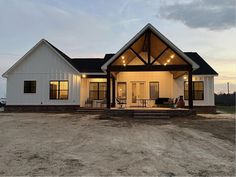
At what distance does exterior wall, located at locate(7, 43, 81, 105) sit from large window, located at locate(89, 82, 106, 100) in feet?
5.47

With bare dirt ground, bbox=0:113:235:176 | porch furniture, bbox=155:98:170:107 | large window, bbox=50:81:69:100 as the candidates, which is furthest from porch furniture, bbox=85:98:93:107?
bare dirt ground, bbox=0:113:235:176

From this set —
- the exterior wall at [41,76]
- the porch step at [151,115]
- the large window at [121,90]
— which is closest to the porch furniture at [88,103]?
the exterior wall at [41,76]

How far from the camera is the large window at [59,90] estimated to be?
751 inches

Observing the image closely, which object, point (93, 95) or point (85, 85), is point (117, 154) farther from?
point (85, 85)

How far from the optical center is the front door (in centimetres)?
1975

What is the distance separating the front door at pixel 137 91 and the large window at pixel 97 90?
252cm

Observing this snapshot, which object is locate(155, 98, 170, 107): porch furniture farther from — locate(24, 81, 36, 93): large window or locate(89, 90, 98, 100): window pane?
locate(24, 81, 36, 93): large window

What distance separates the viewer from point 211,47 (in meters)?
27.4

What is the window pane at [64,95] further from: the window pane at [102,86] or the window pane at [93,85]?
the window pane at [102,86]

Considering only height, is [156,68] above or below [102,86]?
above

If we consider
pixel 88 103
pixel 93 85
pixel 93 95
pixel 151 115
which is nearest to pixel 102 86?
pixel 93 85

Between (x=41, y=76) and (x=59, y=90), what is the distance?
1862mm

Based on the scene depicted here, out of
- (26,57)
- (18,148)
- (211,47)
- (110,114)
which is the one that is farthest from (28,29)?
(211,47)

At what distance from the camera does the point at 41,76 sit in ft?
62.6
